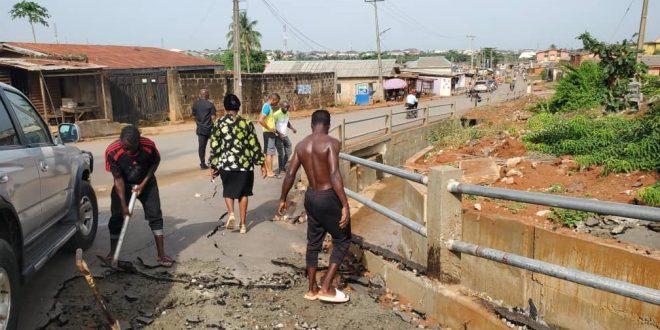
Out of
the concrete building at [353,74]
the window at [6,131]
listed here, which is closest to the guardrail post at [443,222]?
the window at [6,131]

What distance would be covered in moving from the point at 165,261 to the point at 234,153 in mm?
1513

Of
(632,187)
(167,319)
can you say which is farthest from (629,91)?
(167,319)

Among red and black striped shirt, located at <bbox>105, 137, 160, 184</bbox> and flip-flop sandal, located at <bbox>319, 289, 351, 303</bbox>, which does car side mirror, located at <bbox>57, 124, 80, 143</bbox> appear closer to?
red and black striped shirt, located at <bbox>105, 137, 160, 184</bbox>

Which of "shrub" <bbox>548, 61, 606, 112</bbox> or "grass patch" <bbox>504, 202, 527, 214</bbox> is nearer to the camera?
"grass patch" <bbox>504, 202, 527, 214</bbox>

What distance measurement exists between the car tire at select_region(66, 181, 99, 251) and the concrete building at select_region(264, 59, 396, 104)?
3197cm

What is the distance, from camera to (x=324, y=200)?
162 inches

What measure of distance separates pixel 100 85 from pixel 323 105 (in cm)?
1589

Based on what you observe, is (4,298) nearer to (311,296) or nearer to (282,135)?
(311,296)

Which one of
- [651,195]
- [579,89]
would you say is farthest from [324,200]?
[579,89]

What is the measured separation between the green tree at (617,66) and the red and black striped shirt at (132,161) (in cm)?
1150

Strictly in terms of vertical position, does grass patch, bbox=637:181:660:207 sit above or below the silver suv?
below

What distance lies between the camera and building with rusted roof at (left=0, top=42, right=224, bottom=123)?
60.4 ft

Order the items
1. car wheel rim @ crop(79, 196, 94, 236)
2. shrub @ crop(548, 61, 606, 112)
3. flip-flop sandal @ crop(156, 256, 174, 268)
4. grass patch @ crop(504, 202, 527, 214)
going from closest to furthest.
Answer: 1. flip-flop sandal @ crop(156, 256, 174, 268)
2. car wheel rim @ crop(79, 196, 94, 236)
3. grass patch @ crop(504, 202, 527, 214)
4. shrub @ crop(548, 61, 606, 112)

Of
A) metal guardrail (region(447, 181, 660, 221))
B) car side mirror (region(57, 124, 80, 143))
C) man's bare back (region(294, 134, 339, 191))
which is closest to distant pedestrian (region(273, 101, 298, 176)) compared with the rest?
car side mirror (region(57, 124, 80, 143))
